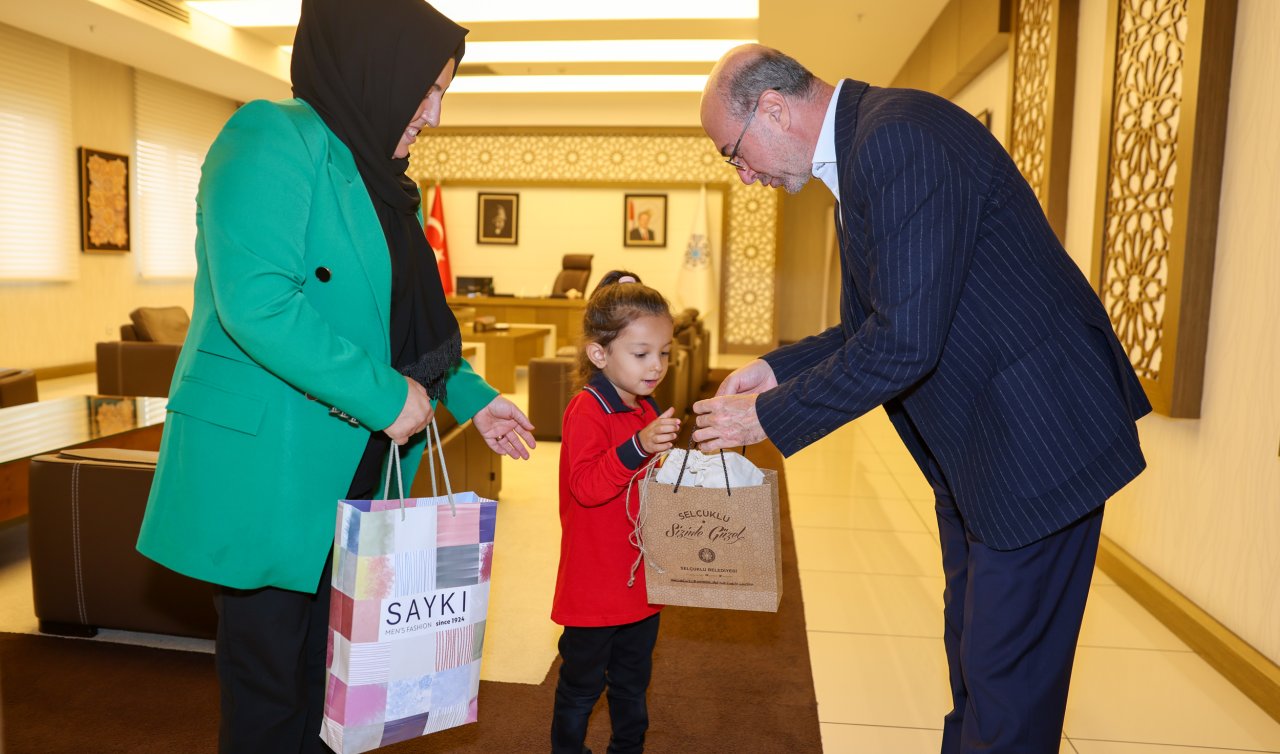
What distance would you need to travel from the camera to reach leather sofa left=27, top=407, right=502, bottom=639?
2.61m

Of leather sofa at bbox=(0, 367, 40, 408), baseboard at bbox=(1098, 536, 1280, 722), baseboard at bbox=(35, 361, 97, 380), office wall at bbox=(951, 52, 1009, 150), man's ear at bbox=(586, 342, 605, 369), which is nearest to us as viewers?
man's ear at bbox=(586, 342, 605, 369)

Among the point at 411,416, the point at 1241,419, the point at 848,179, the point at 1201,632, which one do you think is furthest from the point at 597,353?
the point at 1201,632

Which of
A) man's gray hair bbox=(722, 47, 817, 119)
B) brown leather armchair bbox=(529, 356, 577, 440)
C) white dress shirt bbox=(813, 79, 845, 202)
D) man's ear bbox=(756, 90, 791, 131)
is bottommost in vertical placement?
brown leather armchair bbox=(529, 356, 577, 440)

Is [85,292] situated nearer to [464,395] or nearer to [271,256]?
[464,395]

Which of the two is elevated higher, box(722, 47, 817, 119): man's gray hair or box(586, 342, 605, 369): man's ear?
box(722, 47, 817, 119): man's gray hair

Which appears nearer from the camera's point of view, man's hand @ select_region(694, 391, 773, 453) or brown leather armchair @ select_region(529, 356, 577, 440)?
man's hand @ select_region(694, 391, 773, 453)

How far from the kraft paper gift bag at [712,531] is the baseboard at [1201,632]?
171 cm

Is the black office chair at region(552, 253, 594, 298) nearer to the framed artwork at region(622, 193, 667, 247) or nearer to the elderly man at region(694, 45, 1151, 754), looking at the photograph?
the framed artwork at region(622, 193, 667, 247)

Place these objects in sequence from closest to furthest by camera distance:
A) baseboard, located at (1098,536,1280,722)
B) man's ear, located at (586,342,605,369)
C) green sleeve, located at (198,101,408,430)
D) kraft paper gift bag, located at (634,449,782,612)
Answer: green sleeve, located at (198,101,408,430) < kraft paper gift bag, located at (634,449,782,612) < man's ear, located at (586,342,605,369) < baseboard, located at (1098,536,1280,722)

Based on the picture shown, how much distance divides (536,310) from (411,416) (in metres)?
9.52

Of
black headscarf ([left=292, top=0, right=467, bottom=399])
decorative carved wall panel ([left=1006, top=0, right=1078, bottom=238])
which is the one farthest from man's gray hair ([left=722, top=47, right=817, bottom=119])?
decorative carved wall panel ([left=1006, top=0, right=1078, bottom=238])

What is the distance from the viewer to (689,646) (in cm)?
278

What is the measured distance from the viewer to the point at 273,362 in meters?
1.21

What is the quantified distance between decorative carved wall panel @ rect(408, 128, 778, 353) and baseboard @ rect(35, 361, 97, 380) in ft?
15.6
